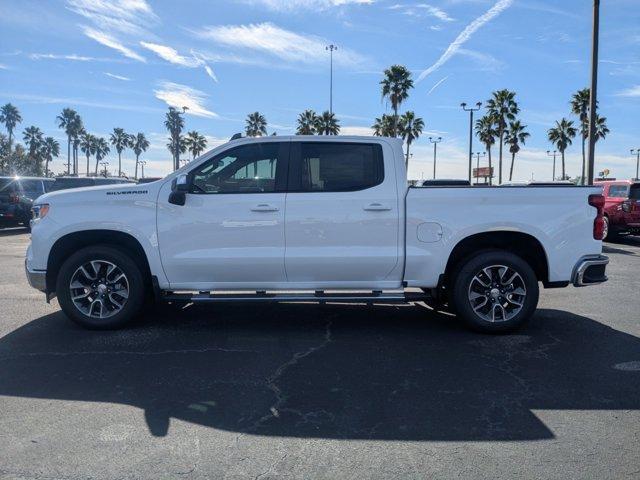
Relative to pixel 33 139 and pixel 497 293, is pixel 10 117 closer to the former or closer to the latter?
pixel 33 139

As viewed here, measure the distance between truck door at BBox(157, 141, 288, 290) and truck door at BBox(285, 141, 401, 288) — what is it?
0.16m

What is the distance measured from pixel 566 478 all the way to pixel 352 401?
154 centimetres

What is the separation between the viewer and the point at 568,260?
584cm

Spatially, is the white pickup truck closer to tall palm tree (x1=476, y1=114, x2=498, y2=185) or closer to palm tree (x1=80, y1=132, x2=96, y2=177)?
tall palm tree (x1=476, y1=114, x2=498, y2=185)

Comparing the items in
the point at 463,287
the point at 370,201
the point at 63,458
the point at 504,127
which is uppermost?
the point at 504,127

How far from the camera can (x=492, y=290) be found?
586 centimetres

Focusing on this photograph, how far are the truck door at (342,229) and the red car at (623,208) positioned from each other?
12316 millimetres

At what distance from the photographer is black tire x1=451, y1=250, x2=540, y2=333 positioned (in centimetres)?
580

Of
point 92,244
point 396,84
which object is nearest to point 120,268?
point 92,244

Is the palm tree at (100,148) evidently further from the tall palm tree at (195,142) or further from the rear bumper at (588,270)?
the rear bumper at (588,270)

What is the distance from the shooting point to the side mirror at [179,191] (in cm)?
562

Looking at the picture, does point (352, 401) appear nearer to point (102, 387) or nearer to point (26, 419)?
point (102, 387)

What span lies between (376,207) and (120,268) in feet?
9.13

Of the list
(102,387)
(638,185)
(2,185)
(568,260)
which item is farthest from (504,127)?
(102,387)
